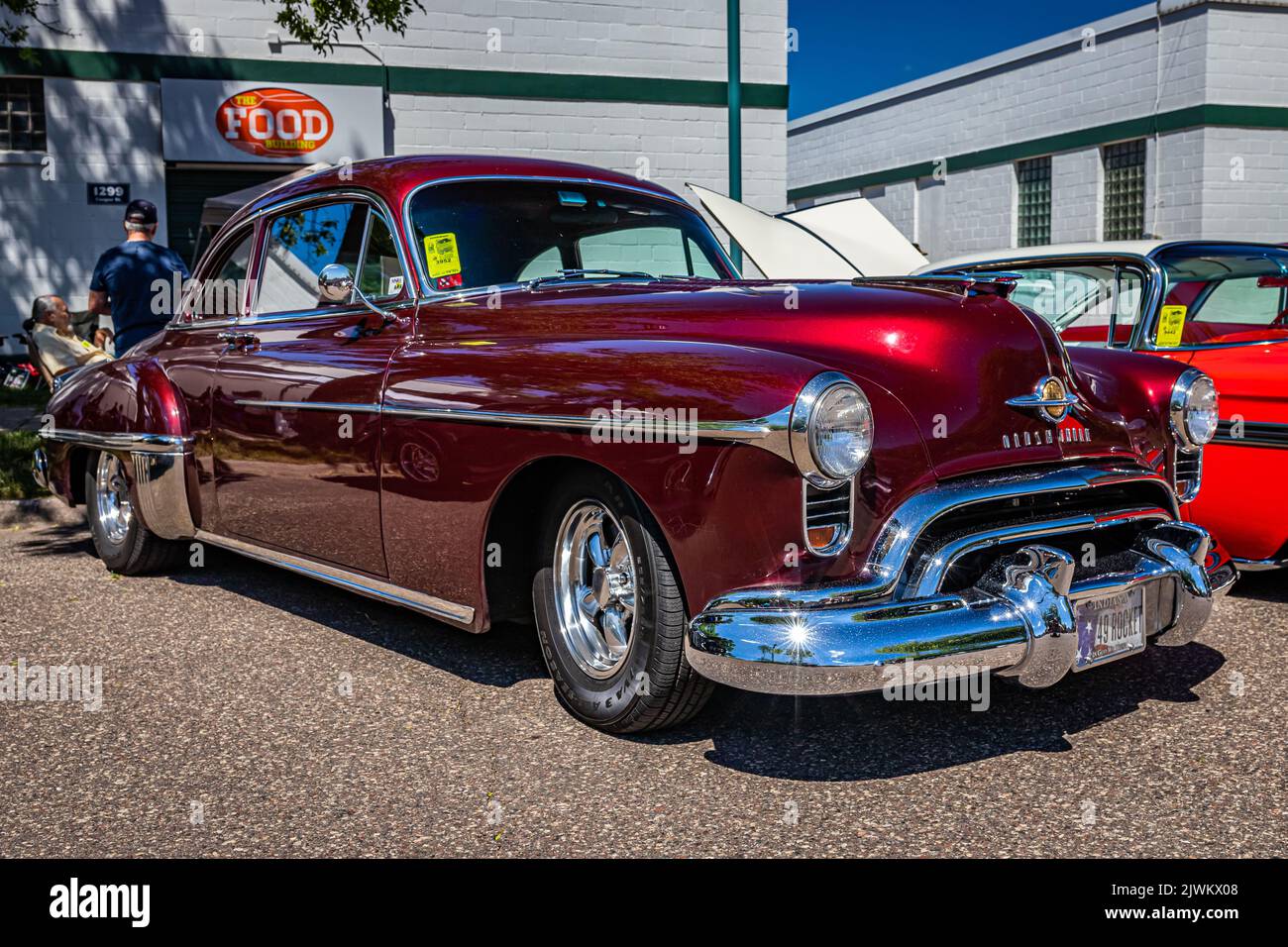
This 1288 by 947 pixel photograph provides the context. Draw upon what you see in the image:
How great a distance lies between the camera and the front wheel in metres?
3.17

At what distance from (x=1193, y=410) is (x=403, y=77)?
11430mm

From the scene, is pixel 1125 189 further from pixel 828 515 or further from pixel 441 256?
pixel 828 515

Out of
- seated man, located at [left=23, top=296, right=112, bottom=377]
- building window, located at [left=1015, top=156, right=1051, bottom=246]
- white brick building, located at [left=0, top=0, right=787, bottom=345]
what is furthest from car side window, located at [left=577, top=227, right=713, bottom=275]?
building window, located at [left=1015, top=156, right=1051, bottom=246]

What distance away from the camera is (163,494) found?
507 centimetres

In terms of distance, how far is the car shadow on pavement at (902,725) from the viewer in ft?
10.6

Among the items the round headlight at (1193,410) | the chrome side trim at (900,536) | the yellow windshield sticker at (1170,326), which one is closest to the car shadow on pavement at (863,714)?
the chrome side trim at (900,536)

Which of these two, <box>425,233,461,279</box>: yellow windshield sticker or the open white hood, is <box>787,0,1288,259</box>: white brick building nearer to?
the open white hood

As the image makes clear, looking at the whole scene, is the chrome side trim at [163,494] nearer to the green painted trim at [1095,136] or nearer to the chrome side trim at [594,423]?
the chrome side trim at [594,423]

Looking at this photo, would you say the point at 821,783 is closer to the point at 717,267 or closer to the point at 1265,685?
the point at 1265,685

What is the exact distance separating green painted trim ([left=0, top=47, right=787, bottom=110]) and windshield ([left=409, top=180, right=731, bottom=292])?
32.0 feet

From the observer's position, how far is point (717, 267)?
183 inches

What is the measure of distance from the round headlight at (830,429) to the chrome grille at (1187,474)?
4.67 ft

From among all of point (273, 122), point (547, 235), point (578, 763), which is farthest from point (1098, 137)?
point (578, 763)
